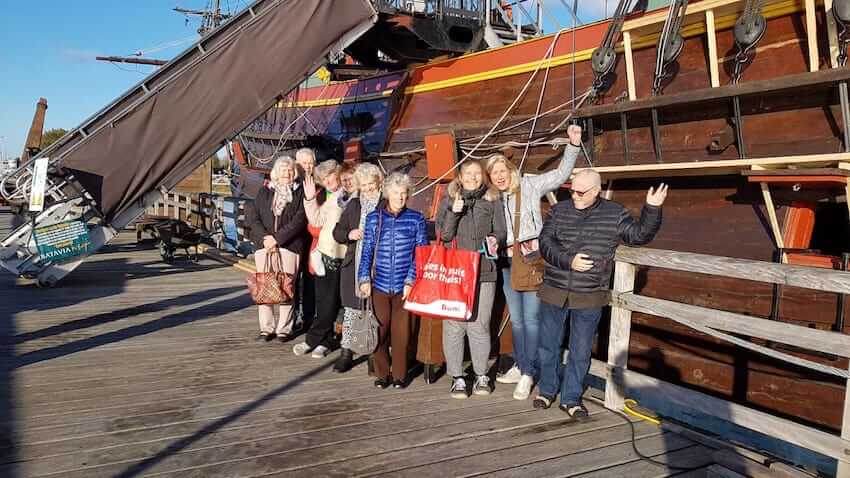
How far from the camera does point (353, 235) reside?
162 inches

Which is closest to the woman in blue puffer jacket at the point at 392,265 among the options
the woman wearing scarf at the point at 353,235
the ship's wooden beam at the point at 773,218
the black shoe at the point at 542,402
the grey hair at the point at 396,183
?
the grey hair at the point at 396,183

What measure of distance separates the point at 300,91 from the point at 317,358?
7205mm

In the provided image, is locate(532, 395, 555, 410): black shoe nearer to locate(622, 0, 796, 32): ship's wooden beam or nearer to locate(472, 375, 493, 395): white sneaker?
locate(472, 375, 493, 395): white sneaker

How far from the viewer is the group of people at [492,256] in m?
3.33

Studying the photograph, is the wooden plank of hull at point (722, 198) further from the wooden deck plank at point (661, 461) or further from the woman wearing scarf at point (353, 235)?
the woman wearing scarf at point (353, 235)

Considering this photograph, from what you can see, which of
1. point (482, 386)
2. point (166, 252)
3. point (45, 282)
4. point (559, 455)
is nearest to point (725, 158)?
point (482, 386)

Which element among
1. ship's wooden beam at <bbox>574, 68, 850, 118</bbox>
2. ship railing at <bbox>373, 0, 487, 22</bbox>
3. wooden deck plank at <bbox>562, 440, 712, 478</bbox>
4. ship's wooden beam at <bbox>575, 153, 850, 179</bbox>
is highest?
ship railing at <bbox>373, 0, 487, 22</bbox>

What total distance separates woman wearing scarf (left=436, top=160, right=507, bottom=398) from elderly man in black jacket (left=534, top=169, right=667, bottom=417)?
0.40 metres

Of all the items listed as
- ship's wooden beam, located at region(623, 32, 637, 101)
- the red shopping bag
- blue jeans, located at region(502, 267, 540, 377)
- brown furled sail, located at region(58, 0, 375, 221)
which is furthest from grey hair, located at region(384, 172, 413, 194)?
brown furled sail, located at region(58, 0, 375, 221)

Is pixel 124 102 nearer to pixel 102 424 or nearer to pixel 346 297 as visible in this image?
pixel 346 297

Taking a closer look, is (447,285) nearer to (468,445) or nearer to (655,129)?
(468,445)

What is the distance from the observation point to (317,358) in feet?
15.1

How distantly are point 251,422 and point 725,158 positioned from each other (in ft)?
11.5

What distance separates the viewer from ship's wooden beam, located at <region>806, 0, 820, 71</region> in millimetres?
3863
